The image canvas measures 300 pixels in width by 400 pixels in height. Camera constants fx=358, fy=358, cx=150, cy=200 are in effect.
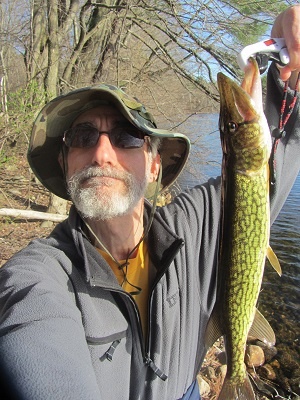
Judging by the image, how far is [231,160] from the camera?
1875mm

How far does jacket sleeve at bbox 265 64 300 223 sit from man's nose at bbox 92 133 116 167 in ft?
3.24

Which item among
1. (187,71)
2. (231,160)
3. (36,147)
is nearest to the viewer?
(231,160)

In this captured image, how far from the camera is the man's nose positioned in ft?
7.29

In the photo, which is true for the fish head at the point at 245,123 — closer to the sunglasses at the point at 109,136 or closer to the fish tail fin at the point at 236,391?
the sunglasses at the point at 109,136

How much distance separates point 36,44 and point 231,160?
8.79m

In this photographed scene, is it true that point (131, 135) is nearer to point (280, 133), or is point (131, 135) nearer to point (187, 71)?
point (280, 133)

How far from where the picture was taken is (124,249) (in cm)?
234

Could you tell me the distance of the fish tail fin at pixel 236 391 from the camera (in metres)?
1.94

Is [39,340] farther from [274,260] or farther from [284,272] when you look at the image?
[284,272]

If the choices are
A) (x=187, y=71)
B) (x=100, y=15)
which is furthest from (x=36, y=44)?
(x=187, y=71)

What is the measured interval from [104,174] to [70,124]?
48cm

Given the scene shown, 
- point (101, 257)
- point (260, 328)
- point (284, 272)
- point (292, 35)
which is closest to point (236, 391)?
point (260, 328)

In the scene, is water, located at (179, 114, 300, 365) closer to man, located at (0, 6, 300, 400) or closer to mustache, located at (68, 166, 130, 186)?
man, located at (0, 6, 300, 400)

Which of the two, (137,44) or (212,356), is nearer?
(212,356)
